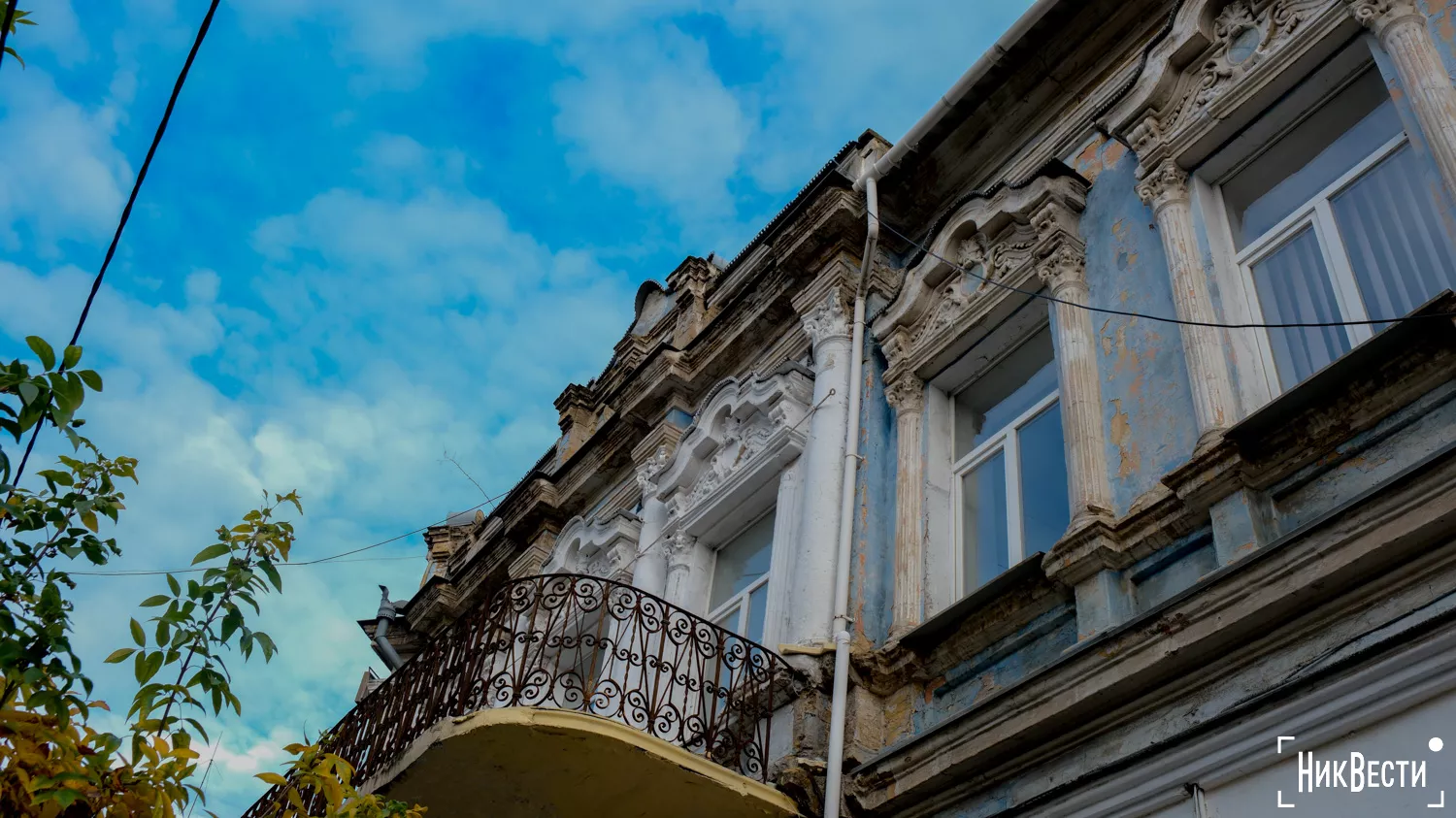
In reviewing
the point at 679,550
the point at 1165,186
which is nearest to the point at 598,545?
the point at 679,550

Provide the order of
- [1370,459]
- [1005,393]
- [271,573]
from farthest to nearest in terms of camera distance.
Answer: [1005,393]
[1370,459]
[271,573]

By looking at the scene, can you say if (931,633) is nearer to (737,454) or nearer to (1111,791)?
(1111,791)

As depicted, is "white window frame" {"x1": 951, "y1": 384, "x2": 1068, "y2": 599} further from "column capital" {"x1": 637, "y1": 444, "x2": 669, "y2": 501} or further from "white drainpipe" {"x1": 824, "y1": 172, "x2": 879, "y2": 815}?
"column capital" {"x1": 637, "y1": 444, "x2": 669, "y2": 501}

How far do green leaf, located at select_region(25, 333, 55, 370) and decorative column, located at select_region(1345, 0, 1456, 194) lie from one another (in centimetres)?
513

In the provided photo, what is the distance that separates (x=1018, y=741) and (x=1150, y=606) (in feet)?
2.70

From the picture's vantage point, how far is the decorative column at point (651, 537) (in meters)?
9.75

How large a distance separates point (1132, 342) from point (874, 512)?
202cm

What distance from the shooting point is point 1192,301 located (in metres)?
6.09

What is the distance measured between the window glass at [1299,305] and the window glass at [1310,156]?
1.08 ft

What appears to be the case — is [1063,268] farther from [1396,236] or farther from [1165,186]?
[1396,236]

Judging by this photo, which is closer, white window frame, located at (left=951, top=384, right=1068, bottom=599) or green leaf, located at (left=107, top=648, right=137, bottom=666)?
green leaf, located at (left=107, top=648, right=137, bottom=666)

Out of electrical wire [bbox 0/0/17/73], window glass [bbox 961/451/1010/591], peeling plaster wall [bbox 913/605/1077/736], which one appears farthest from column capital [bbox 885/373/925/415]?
electrical wire [bbox 0/0/17/73]

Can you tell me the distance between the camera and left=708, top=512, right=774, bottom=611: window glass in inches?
366

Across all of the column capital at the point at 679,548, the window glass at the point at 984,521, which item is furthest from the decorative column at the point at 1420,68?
the column capital at the point at 679,548
